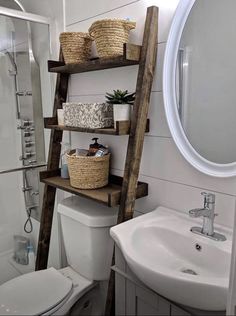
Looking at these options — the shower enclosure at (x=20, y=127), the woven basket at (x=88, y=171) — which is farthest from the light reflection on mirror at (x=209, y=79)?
the shower enclosure at (x=20, y=127)

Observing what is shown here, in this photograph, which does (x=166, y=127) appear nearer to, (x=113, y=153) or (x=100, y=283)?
(x=113, y=153)

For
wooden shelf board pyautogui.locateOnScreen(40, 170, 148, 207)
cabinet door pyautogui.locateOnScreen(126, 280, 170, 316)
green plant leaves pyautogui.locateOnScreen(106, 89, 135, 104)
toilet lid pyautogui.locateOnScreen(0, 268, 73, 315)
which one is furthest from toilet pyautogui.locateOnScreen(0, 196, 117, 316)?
green plant leaves pyautogui.locateOnScreen(106, 89, 135, 104)

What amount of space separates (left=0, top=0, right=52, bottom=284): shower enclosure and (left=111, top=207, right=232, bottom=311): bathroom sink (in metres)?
1.12

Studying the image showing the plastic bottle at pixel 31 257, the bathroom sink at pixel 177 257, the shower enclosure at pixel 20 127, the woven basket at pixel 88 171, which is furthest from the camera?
the plastic bottle at pixel 31 257

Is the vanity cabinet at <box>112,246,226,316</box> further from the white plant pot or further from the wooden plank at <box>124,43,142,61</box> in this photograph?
the wooden plank at <box>124,43,142,61</box>

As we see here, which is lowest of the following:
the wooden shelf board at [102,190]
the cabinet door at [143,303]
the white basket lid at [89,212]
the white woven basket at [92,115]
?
the cabinet door at [143,303]

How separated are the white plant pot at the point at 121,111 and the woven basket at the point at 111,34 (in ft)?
0.77

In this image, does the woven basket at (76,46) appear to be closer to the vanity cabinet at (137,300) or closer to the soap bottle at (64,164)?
the soap bottle at (64,164)

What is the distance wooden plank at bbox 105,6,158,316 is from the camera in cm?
122

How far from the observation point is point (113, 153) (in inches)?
61.9

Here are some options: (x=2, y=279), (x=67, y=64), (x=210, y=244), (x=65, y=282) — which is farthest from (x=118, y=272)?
(x=2, y=279)

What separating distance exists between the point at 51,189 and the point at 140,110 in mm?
886

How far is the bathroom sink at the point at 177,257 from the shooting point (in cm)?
81

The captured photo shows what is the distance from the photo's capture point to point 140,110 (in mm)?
1230
